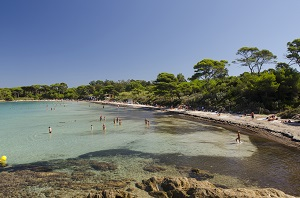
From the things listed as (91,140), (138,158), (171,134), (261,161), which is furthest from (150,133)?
(261,161)

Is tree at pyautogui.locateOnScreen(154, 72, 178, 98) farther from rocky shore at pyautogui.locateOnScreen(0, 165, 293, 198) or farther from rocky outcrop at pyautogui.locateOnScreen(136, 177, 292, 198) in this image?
rocky outcrop at pyautogui.locateOnScreen(136, 177, 292, 198)

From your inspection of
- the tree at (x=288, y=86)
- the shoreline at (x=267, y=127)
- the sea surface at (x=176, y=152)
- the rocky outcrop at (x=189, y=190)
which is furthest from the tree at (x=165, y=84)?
the rocky outcrop at (x=189, y=190)

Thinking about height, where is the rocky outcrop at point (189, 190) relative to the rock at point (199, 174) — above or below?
above

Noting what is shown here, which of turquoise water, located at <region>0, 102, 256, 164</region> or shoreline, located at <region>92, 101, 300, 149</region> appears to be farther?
shoreline, located at <region>92, 101, 300, 149</region>

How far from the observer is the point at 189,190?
401 inches

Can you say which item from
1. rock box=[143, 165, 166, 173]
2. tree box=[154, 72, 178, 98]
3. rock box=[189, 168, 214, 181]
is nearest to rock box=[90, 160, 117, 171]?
rock box=[143, 165, 166, 173]

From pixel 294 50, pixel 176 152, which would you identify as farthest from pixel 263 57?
pixel 176 152

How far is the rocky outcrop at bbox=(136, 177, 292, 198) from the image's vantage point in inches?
368

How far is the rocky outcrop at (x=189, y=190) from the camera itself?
9.34m

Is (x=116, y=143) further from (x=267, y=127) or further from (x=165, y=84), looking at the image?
(x=165, y=84)

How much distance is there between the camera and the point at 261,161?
710 inches

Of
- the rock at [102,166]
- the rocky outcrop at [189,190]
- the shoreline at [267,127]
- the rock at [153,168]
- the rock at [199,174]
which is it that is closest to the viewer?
the rocky outcrop at [189,190]

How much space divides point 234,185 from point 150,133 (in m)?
18.2

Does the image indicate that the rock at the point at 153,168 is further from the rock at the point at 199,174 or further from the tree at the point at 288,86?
the tree at the point at 288,86
